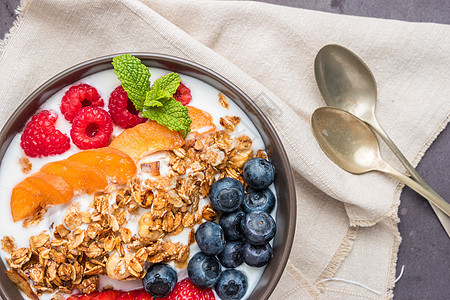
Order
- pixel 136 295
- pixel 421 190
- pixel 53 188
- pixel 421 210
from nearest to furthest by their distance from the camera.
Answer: pixel 53 188 → pixel 136 295 → pixel 421 190 → pixel 421 210

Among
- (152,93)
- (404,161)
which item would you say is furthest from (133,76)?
(404,161)

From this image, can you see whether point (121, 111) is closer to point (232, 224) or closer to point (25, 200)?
point (25, 200)

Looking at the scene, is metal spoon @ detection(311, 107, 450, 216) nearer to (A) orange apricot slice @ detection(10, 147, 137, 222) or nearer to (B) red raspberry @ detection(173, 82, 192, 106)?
(B) red raspberry @ detection(173, 82, 192, 106)

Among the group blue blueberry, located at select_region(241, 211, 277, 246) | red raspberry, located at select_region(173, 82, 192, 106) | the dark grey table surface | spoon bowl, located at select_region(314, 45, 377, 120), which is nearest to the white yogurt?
red raspberry, located at select_region(173, 82, 192, 106)

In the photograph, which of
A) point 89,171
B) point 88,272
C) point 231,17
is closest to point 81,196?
point 89,171

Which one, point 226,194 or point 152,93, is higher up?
point 152,93

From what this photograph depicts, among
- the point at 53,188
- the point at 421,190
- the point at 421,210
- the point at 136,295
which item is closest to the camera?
the point at 53,188

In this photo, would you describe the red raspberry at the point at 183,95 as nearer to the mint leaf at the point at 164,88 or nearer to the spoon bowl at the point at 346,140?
the mint leaf at the point at 164,88

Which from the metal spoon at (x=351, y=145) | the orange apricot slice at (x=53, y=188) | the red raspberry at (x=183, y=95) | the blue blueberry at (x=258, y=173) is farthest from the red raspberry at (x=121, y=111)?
the metal spoon at (x=351, y=145)

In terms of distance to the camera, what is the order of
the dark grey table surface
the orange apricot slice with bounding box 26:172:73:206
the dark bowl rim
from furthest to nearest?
the dark grey table surface
the dark bowl rim
the orange apricot slice with bounding box 26:172:73:206
